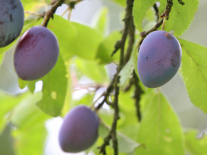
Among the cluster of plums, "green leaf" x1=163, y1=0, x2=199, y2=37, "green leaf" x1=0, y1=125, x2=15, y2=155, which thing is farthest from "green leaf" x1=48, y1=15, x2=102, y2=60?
"green leaf" x1=0, y1=125, x2=15, y2=155

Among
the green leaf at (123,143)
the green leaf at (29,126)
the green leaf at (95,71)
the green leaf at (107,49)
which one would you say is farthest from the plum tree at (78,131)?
the green leaf at (95,71)

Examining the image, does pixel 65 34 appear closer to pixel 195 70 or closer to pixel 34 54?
pixel 34 54

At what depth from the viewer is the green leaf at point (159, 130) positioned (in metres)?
0.94

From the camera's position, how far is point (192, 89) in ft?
2.19

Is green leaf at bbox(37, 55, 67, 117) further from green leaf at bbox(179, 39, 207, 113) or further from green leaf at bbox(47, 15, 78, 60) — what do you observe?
green leaf at bbox(179, 39, 207, 113)

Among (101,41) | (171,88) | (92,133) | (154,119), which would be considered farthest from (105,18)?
(171,88)

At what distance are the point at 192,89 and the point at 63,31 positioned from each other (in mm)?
448

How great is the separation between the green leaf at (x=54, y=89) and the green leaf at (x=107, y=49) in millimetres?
308

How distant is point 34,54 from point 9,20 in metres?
0.09

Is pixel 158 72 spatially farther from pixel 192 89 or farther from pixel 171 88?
pixel 171 88

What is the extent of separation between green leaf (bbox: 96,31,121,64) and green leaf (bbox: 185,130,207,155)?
16.1 inches

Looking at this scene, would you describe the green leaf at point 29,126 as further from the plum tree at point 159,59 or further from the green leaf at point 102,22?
the plum tree at point 159,59

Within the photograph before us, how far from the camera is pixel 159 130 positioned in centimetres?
97

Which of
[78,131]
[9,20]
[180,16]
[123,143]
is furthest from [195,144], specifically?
[9,20]
